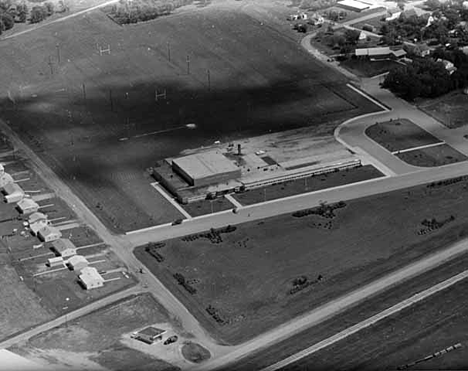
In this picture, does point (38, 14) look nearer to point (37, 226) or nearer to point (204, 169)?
point (204, 169)

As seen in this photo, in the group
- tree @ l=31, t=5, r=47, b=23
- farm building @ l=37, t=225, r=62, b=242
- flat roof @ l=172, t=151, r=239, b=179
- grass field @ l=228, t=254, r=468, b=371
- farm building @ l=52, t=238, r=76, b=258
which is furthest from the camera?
tree @ l=31, t=5, r=47, b=23

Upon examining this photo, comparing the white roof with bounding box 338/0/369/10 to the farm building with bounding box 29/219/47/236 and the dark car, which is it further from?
the dark car

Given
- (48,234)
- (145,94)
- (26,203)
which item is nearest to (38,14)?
(145,94)

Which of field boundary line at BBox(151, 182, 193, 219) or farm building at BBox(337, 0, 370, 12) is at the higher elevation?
Result: field boundary line at BBox(151, 182, 193, 219)

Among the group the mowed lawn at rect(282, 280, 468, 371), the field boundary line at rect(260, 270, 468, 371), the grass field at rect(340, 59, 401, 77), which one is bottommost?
the grass field at rect(340, 59, 401, 77)

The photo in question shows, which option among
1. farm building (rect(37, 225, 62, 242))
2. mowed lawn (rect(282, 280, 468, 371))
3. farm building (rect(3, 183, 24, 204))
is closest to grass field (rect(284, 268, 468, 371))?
mowed lawn (rect(282, 280, 468, 371))

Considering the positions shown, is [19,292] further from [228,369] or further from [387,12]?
[387,12]

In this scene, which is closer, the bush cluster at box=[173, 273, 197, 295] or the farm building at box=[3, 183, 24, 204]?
the bush cluster at box=[173, 273, 197, 295]
